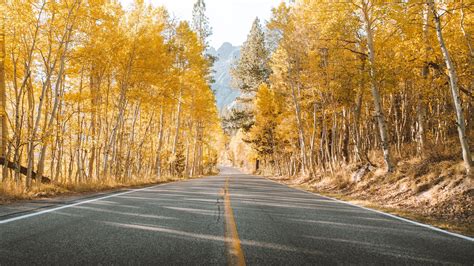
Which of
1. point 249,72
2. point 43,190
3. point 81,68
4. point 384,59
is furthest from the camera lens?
point 249,72

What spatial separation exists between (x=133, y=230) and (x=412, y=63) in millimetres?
11722

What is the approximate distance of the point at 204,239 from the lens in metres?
4.39

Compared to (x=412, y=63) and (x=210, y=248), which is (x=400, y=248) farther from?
(x=412, y=63)

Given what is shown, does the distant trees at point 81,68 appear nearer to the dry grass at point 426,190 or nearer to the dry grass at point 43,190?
the dry grass at point 43,190

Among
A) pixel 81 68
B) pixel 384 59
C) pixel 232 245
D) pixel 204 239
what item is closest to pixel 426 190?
pixel 384 59

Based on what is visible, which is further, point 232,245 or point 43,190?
point 43,190

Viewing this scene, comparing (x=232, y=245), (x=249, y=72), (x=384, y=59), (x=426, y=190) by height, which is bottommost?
(x=232, y=245)

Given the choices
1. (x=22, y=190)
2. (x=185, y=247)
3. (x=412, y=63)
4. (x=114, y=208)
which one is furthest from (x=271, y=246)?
(x=412, y=63)

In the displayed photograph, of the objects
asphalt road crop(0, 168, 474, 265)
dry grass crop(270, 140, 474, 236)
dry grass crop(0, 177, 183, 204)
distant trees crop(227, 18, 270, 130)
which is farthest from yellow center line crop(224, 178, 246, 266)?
distant trees crop(227, 18, 270, 130)

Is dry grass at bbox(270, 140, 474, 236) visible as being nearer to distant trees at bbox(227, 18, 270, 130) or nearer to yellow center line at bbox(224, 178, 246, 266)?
yellow center line at bbox(224, 178, 246, 266)

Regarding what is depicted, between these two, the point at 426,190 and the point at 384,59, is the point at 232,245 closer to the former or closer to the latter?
the point at 426,190

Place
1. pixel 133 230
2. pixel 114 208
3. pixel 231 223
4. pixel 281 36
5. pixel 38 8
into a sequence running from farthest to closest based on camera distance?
1. pixel 281 36
2. pixel 38 8
3. pixel 114 208
4. pixel 231 223
5. pixel 133 230

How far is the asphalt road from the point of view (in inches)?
140

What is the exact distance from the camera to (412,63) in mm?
11945
